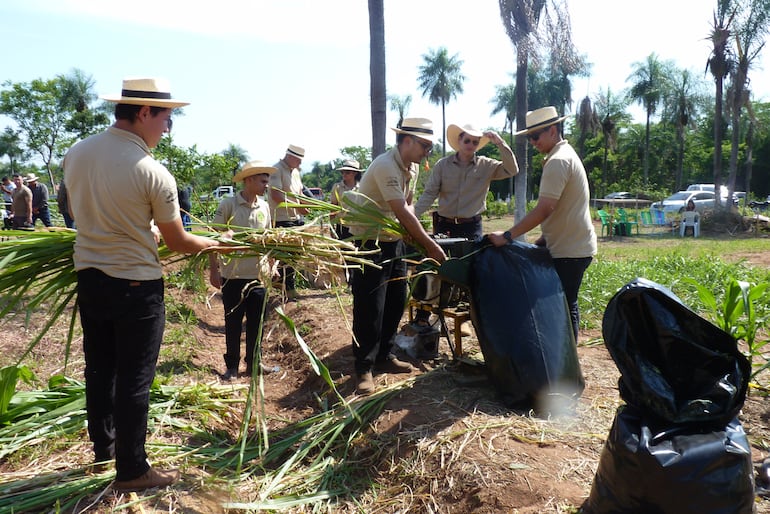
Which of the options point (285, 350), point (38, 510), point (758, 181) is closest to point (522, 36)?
point (285, 350)

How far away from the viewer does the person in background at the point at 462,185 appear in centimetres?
470

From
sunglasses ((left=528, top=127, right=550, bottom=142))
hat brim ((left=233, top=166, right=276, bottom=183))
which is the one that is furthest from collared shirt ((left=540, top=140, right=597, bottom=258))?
hat brim ((left=233, top=166, right=276, bottom=183))

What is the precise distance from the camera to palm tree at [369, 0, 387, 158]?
9172 mm

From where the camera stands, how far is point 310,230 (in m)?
3.15

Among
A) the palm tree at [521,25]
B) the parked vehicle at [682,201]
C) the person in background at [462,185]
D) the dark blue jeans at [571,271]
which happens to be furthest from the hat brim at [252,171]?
the parked vehicle at [682,201]

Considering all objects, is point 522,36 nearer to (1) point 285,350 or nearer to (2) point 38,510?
(1) point 285,350

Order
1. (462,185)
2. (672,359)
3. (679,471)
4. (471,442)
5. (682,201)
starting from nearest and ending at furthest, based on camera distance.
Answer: (679,471), (672,359), (471,442), (462,185), (682,201)

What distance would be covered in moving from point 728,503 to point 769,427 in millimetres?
1501

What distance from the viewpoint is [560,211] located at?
3.49 metres

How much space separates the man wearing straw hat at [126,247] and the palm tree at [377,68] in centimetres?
694

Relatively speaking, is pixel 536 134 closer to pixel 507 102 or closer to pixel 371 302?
pixel 371 302

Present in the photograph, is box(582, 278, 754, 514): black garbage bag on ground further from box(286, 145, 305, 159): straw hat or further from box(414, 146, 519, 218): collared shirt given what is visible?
box(286, 145, 305, 159): straw hat

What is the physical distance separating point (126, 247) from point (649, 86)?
1629 inches

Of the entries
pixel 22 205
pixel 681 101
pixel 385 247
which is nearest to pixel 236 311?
pixel 385 247
